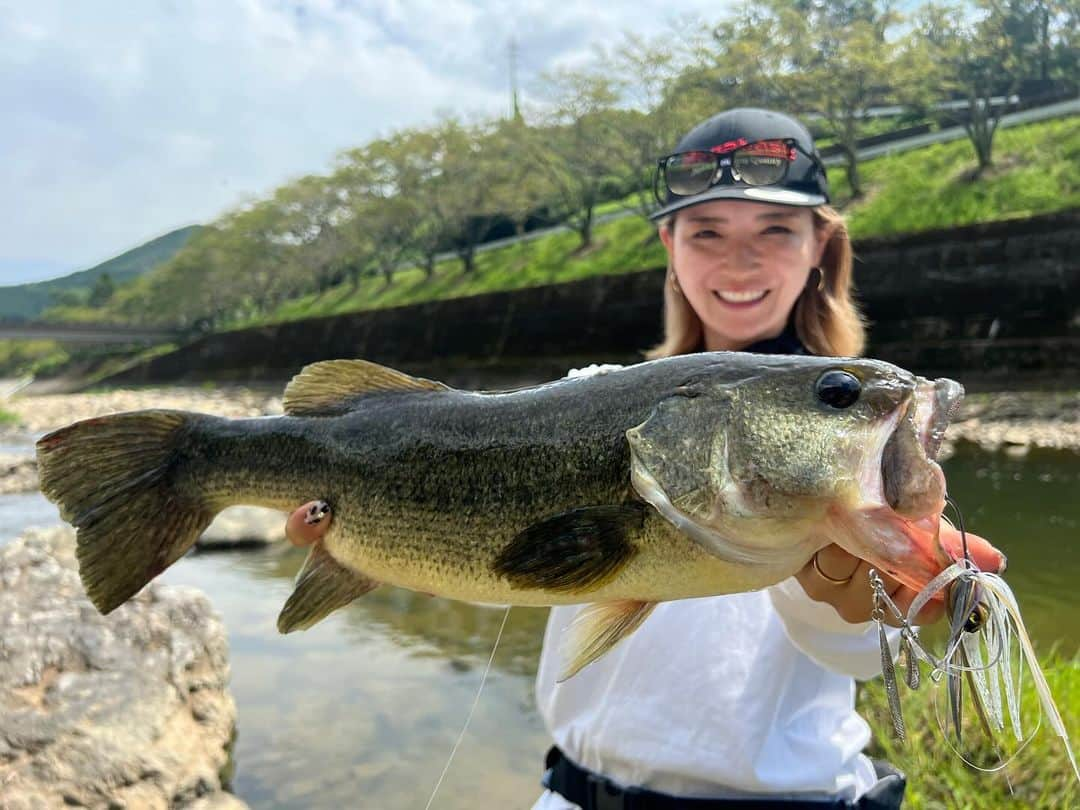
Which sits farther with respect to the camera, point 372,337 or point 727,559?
point 372,337

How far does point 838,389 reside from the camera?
159cm

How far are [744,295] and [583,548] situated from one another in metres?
1.27

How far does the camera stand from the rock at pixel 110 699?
3664mm

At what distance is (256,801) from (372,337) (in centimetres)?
3183

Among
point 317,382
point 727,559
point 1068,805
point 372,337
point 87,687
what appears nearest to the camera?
point 727,559

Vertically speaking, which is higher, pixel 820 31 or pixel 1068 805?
pixel 820 31

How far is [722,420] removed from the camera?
5.40 feet

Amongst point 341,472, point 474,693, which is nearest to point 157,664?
point 474,693

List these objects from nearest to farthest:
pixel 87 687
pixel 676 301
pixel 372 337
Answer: pixel 676 301
pixel 87 687
pixel 372 337

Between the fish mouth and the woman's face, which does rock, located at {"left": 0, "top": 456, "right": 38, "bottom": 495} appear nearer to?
the woman's face

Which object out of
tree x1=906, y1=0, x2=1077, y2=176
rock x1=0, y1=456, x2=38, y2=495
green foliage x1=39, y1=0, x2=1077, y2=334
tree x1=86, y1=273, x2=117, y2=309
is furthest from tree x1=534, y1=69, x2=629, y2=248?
tree x1=86, y1=273, x2=117, y2=309

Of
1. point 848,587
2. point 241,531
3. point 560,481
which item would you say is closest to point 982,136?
point 241,531


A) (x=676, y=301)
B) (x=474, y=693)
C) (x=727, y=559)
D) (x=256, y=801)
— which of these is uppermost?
(x=676, y=301)

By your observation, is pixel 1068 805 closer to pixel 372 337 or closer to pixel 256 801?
pixel 256 801
